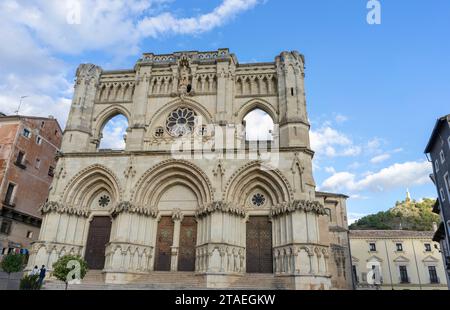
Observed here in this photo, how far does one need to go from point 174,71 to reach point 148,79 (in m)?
2.08

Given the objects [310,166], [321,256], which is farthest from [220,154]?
[321,256]

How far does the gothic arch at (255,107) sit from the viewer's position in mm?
22773

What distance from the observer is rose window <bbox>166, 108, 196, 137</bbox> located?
2312 cm

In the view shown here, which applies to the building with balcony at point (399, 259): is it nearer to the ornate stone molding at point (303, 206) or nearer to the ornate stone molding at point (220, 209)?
the ornate stone molding at point (303, 206)

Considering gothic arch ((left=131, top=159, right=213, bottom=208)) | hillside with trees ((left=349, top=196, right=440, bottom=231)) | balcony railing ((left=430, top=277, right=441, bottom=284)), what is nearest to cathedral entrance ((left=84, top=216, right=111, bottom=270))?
gothic arch ((left=131, top=159, right=213, bottom=208))

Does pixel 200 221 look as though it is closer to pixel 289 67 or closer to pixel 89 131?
pixel 89 131

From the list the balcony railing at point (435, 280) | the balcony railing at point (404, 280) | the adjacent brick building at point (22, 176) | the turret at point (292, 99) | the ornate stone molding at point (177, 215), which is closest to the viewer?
the ornate stone molding at point (177, 215)

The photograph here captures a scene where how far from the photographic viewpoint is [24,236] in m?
25.2

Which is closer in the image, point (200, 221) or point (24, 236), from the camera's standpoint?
point (200, 221)

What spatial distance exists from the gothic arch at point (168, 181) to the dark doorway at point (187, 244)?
144 cm

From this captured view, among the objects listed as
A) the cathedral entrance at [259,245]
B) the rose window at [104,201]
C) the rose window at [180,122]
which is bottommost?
the cathedral entrance at [259,245]

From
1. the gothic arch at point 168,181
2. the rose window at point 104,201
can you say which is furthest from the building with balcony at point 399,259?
the rose window at point 104,201

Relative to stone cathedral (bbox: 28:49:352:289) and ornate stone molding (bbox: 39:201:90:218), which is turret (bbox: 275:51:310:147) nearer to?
stone cathedral (bbox: 28:49:352:289)

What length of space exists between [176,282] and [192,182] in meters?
6.06
